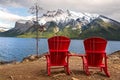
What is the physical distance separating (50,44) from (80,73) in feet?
6.64

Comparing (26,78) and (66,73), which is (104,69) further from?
(26,78)

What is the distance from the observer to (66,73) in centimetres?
1446

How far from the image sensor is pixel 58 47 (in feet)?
46.5

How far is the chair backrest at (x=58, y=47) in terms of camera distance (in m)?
14.1

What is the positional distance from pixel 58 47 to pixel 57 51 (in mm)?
Answer: 184

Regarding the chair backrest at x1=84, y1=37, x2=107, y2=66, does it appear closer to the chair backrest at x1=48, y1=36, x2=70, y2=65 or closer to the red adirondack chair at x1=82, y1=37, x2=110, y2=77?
the red adirondack chair at x1=82, y1=37, x2=110, y2=77

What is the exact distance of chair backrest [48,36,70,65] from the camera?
14125 mm

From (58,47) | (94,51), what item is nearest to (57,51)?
(58,47)

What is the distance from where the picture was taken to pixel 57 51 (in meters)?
14.2

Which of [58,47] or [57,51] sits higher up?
[58,47]

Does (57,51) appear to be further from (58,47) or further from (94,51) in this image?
(94,51)

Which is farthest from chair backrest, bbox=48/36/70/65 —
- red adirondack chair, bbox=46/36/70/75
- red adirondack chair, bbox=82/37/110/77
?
red adirondack chair, bbox=82/37/110/77

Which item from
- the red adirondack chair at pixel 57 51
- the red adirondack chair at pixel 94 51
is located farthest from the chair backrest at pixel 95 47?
the red adirondack chair at pixel 57 51

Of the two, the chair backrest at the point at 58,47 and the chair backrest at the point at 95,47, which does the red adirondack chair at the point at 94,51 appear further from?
the chair backrest at the point at 58,47
